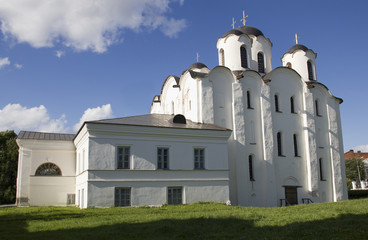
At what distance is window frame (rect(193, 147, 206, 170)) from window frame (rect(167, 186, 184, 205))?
1.75 meters

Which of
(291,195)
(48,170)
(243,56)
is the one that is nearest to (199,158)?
(291,195)

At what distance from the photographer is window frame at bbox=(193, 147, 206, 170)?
21844 millimetres

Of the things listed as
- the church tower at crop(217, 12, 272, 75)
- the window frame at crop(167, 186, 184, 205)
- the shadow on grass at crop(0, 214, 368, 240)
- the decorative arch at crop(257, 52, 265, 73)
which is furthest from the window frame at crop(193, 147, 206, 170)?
the decorative arch at crop(257, 52, 265, 73)

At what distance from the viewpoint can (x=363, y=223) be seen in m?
11.1

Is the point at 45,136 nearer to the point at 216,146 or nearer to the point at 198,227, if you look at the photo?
the point at 216,146

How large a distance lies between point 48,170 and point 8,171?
A: 50.2 ft

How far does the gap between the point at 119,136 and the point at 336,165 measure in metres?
19.3

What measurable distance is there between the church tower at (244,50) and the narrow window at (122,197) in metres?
14.3

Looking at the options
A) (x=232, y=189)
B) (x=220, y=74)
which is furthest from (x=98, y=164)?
(x=220, y=74)

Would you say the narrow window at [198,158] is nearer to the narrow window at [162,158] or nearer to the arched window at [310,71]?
the narrow window at [162,158]

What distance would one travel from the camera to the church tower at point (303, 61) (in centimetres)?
3262

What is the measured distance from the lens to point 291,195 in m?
27.1

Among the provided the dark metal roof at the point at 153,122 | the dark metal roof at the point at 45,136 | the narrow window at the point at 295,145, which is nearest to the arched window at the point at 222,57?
the dark metal roof at the point at 153,122

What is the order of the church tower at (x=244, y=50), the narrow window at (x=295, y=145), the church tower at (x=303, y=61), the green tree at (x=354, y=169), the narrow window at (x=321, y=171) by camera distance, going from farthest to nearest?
the green tree at (x=354, y=169) < the church tower at (x=303, y=61) < the church tower at (x=244, y=50) < the narrow window at (x=321, y=171) < the narrow window at (x=295, y=145)
